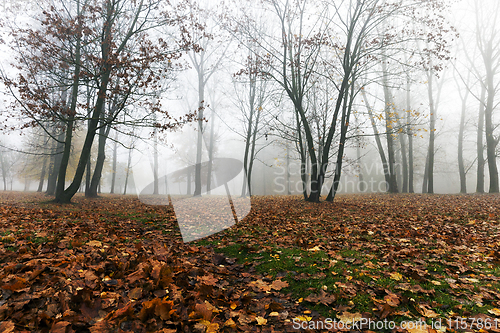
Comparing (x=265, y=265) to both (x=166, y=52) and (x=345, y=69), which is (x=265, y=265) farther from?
(x=345, y=69)

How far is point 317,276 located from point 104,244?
9.94 ft

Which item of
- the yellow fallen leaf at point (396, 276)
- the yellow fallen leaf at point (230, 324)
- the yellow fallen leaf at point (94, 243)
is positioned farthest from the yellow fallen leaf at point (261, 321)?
the yellow fallen leaf at point (94, 243)

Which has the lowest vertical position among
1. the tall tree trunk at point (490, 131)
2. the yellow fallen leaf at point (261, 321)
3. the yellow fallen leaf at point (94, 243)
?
the yellow fallen leaf at point (261, 321)

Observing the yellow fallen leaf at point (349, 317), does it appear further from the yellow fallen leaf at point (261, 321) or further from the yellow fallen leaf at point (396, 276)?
the yellow fallen leaf at point (396, 276)

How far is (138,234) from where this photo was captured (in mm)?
4664

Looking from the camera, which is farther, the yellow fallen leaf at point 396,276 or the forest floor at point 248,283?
the yellow fallen leaf at point 396,276

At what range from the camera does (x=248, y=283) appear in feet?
9.45

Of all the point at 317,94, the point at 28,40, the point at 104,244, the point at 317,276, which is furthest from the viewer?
the point at 317,94

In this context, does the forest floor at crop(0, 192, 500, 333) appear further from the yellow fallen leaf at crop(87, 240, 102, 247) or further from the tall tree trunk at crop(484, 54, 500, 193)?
the tall tree trunk at crop(484, 54, 500, 193)

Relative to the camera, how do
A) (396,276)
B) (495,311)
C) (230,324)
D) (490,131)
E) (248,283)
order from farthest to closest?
(490,131) → (248,283) → (396,276) → (495,311) → (230,324)

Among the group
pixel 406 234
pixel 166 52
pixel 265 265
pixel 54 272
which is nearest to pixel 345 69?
pixel 166 52

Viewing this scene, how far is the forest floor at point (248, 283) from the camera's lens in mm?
1905

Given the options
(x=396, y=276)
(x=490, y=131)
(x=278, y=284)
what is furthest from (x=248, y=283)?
(x=490, y=131)

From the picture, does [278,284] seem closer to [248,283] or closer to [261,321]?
[248,283]
